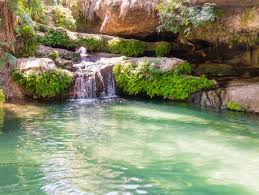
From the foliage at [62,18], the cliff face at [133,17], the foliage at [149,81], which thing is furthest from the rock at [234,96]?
the foliage at [62,18]

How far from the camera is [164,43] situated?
773 inches

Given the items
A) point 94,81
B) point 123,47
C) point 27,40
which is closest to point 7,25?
point 27,40

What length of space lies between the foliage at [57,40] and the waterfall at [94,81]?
85.8 inches

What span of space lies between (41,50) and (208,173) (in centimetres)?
1253

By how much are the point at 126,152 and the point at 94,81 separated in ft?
29.2

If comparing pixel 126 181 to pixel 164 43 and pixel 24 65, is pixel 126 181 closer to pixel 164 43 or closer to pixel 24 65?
pixel 24 65

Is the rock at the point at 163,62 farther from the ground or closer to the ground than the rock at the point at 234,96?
farther from the ground

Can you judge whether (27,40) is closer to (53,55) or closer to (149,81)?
(53,55)

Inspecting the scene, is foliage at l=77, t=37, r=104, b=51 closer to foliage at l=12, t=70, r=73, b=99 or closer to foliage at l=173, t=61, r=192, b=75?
foliage at l=12, t=70, r=73, b=99

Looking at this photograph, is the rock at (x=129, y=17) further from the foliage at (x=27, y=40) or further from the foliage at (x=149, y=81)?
the foliage at (x=27, y=40)

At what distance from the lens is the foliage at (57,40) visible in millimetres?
18375

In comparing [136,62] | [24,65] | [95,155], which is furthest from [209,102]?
[95,155]

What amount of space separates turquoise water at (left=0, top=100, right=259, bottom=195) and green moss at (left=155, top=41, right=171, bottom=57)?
24.9ft

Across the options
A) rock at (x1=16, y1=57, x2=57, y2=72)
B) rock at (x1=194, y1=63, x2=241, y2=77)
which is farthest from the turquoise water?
rock at (x1=194, y1=63, x2=241, y2=77)
